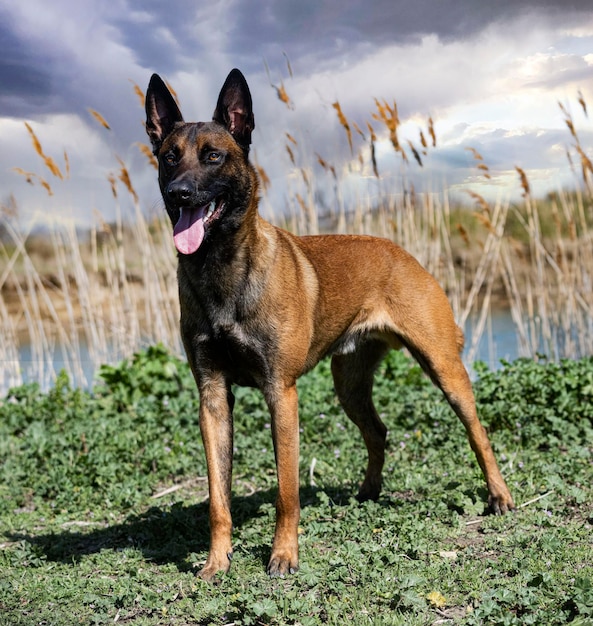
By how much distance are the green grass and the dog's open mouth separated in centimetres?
147

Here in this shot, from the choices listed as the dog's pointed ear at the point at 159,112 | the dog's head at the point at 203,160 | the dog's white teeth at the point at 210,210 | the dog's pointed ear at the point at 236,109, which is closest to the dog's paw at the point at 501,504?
the dog's head at the point at 203,160

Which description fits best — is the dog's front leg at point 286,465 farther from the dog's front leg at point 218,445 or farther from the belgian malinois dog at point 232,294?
the dog's front leg at point 218,445

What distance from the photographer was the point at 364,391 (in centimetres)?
455

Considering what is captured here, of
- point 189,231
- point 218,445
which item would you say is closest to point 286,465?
point 218,445

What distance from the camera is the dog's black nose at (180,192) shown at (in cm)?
318

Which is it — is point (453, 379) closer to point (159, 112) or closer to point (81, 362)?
point (159, 112)

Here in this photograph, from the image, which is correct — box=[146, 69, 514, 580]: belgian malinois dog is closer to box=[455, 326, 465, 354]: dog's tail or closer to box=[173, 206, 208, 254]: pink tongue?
box=[173, 206, 208, 254]: pink tongue

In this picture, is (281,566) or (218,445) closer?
(281,566)

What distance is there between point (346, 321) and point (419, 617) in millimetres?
1734

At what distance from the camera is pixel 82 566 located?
12.1ft

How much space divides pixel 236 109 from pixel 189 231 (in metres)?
0.71

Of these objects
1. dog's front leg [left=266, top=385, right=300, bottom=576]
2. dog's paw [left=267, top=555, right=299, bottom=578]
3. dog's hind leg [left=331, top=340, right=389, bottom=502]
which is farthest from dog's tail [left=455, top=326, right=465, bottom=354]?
dog's paw [left=267, top=555, right=299, bottom=578]

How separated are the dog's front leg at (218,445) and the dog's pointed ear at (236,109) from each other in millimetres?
1183

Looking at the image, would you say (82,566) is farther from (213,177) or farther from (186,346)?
(213,177)
